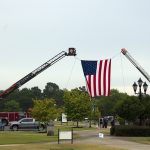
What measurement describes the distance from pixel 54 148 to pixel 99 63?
7.81 meters

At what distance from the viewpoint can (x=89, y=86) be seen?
3228cm

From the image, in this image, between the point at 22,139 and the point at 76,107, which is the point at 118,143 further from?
the point at 76,107

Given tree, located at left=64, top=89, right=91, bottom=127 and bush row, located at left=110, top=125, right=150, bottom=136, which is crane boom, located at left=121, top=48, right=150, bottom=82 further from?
bush row, located at left=110, top=125, right=150, bottom=136

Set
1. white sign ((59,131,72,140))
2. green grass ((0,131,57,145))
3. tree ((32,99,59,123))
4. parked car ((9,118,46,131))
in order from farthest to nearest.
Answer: parked car ((9,118,46,131)) < tree ((32,99,59,123)) < green grass ((0,131,57,145)) < white sign ((59,131,72,140))

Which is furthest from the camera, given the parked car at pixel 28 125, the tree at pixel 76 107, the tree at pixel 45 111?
the tree at pixel 76 107

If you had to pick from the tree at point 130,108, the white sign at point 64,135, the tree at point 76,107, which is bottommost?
the white sign at point 64,135

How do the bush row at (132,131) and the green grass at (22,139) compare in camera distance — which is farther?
the bush row at (132,131)

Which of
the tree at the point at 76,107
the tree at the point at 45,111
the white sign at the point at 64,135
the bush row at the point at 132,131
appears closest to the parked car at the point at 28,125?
the tree at the point at 45,111

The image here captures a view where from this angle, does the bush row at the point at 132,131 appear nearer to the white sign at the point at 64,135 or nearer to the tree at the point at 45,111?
the white sign at the point at 64,135

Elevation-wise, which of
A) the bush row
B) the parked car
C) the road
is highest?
A: the parked car

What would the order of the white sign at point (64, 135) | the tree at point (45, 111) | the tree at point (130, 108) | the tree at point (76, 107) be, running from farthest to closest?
the tree at point (76, 107)
the tree at point (45, 111)
the tree at point (130, 108)
the white sign at point (64, 135)

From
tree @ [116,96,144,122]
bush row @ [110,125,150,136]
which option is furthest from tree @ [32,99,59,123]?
bush row @ [110,125,150,136]

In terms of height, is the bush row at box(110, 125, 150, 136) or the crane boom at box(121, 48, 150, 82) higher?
the crane boom at box(121, 48, 150, 82)

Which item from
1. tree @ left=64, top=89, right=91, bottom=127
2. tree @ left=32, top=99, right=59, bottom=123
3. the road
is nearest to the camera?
the road
